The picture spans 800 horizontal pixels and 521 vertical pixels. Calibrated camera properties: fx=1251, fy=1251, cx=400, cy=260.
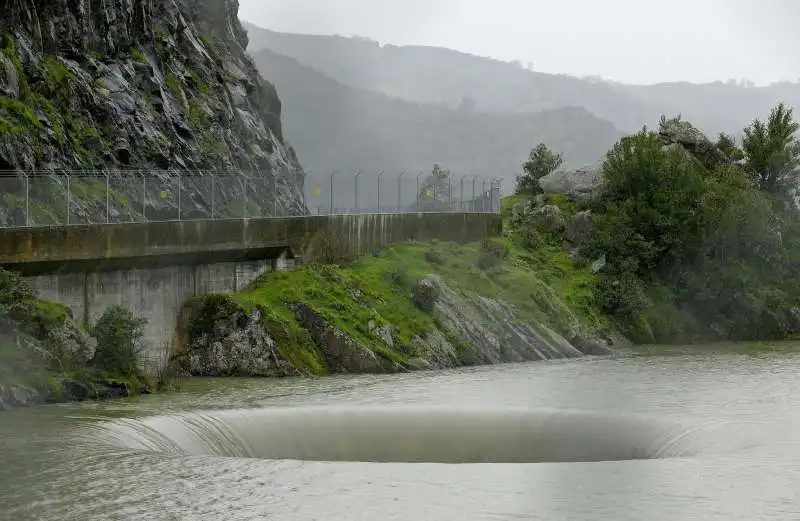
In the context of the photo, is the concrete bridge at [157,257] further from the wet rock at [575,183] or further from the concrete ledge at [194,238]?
the wet rock at [575,183]

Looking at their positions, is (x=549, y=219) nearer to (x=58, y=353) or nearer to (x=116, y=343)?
(x=116, y=343)

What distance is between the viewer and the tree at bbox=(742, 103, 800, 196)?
91.0m

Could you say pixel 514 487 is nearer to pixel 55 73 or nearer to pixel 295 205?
pixel 55 73

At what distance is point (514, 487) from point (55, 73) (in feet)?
139

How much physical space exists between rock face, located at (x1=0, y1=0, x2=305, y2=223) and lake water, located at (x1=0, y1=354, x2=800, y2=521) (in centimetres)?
1097

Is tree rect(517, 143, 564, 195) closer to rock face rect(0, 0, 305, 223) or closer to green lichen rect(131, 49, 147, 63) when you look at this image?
rock face rect(0, 0, 305, 223)

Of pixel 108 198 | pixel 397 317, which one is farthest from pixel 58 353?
pixel 397 317

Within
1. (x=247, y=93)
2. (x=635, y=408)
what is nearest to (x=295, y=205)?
(x=247, y=93)

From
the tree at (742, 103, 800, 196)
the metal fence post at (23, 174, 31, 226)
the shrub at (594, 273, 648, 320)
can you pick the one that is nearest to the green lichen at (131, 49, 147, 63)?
the metal fence post at (23, 174, 31, 226)

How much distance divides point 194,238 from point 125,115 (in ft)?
57.5

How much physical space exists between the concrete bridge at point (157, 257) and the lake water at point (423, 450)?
199 inches

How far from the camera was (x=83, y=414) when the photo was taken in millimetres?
41906

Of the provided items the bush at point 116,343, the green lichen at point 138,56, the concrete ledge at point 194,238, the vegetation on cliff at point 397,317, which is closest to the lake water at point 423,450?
the bush at point 116,343

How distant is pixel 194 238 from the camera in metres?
56.5
